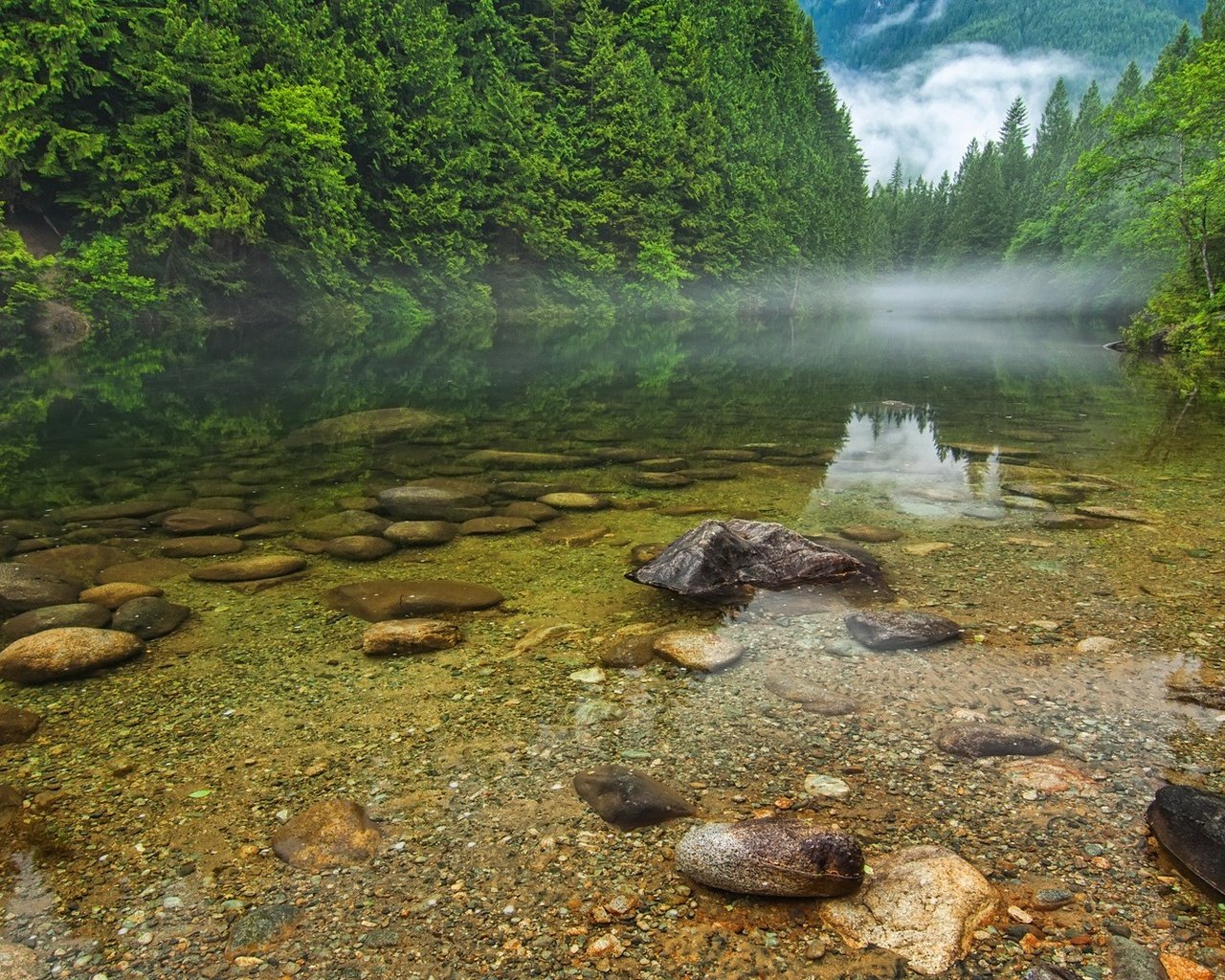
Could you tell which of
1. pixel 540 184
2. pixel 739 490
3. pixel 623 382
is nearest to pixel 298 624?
pixel 739 490

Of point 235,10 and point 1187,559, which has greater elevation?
point 235,10

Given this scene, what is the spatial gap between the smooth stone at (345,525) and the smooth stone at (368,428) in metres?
3.63

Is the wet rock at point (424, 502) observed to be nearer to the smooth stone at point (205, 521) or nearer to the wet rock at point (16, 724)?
the smooth stone at point (205, 521)

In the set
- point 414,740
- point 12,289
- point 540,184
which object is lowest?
point 414,740

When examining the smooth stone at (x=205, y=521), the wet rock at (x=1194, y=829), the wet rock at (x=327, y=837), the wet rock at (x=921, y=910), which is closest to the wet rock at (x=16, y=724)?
the wet rock at (x=327, y=837)

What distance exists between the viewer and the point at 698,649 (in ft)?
13.7

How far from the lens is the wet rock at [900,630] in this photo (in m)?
4.20

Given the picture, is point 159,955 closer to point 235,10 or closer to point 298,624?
point 298,624

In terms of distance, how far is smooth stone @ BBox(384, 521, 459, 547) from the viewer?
6.23 m

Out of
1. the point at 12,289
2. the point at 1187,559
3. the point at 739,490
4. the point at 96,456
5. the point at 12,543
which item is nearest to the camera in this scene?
the point at 1187,559

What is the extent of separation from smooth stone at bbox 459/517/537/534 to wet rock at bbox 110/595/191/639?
2.36m

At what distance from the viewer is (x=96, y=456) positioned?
9.27 metres

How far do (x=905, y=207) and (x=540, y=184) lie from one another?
102 metres

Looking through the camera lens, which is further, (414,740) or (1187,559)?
(1187,559)
